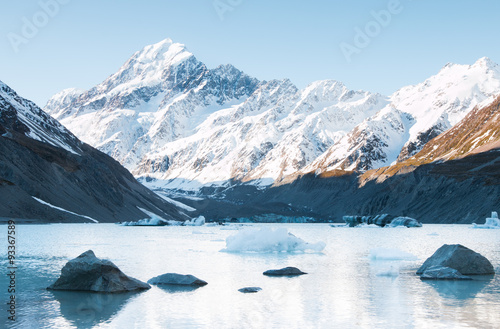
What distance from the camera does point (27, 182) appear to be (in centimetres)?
13325

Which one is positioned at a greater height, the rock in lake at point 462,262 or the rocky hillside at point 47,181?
the rocky hillside at point 47,181

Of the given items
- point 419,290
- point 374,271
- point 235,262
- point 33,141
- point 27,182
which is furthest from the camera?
point 33,141

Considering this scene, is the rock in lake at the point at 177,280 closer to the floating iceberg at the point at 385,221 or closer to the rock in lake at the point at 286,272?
the rock in lake at the point at 286,272


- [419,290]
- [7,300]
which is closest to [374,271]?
[419,290]

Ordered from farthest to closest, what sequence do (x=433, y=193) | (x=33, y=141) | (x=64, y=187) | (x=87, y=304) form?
(x=433, y=193), (x=33, y=141), (x=64, y=187), (x=87, y=304)

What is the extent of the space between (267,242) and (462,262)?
21.9m

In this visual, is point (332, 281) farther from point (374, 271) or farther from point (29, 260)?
point (29, 260)

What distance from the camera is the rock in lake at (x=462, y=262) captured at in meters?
33.6

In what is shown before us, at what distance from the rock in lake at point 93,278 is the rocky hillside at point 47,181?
99.7 meters

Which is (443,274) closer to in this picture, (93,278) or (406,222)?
(93,278)

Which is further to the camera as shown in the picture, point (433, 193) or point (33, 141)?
point (433, 193)

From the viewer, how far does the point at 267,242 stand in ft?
173

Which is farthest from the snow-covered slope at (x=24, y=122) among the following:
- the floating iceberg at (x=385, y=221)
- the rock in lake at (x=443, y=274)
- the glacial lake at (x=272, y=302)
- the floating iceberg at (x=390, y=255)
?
the rock in lake at (x=443, y=274)

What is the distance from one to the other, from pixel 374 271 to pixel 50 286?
19.2 m
